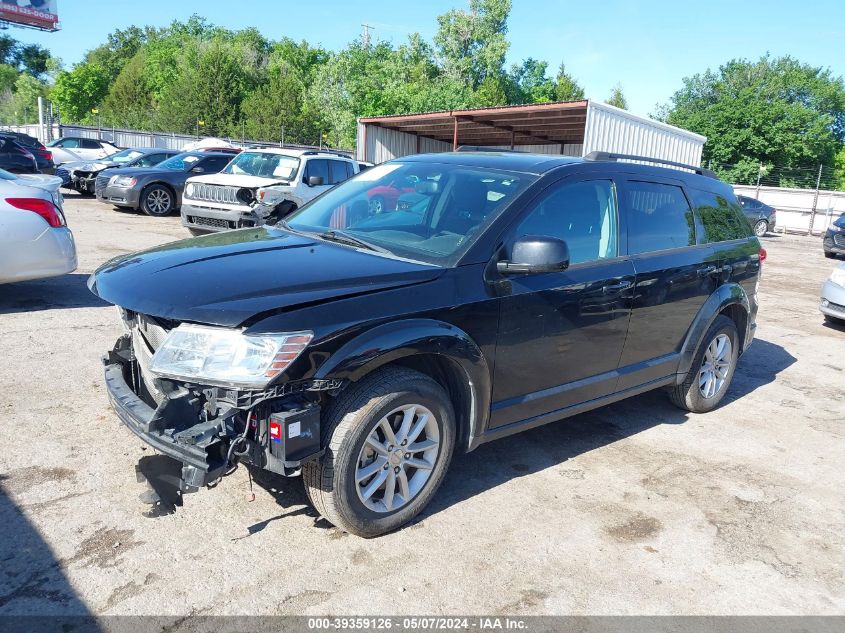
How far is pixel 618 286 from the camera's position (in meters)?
4.18

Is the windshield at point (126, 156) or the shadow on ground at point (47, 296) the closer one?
the shadow on ground at point (47, 296)

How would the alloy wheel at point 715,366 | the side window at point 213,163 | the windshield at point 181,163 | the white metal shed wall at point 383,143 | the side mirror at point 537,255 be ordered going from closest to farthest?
the side mirror at point 537,255 → the alloy wheel at point 715,366 → the windshield at point 181,163 → the side window at point 213,163 → the white metal shed wall at point 383,143

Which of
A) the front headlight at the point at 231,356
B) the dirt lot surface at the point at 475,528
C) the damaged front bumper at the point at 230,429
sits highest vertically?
the front headlight at the point at 231,356

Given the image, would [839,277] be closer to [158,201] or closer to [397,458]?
[397,458]

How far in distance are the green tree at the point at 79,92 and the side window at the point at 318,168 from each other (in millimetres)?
71025

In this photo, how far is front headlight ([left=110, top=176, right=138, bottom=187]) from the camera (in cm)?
1486

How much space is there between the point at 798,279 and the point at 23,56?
302ft

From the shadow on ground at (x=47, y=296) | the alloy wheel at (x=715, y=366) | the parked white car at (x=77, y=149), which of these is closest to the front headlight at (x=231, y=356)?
the alloy wheel at (x=715, y=366)

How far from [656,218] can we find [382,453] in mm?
2679

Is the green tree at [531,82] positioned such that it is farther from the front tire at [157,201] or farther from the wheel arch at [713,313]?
the wheel arch at [713,313]

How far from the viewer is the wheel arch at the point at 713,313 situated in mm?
4938

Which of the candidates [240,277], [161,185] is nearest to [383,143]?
[161,185]

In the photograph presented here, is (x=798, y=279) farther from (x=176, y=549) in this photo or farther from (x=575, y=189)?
(x=176, y=549)

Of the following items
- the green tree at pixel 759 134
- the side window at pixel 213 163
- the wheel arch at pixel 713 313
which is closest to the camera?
the wheel arch at pixel 713 313
